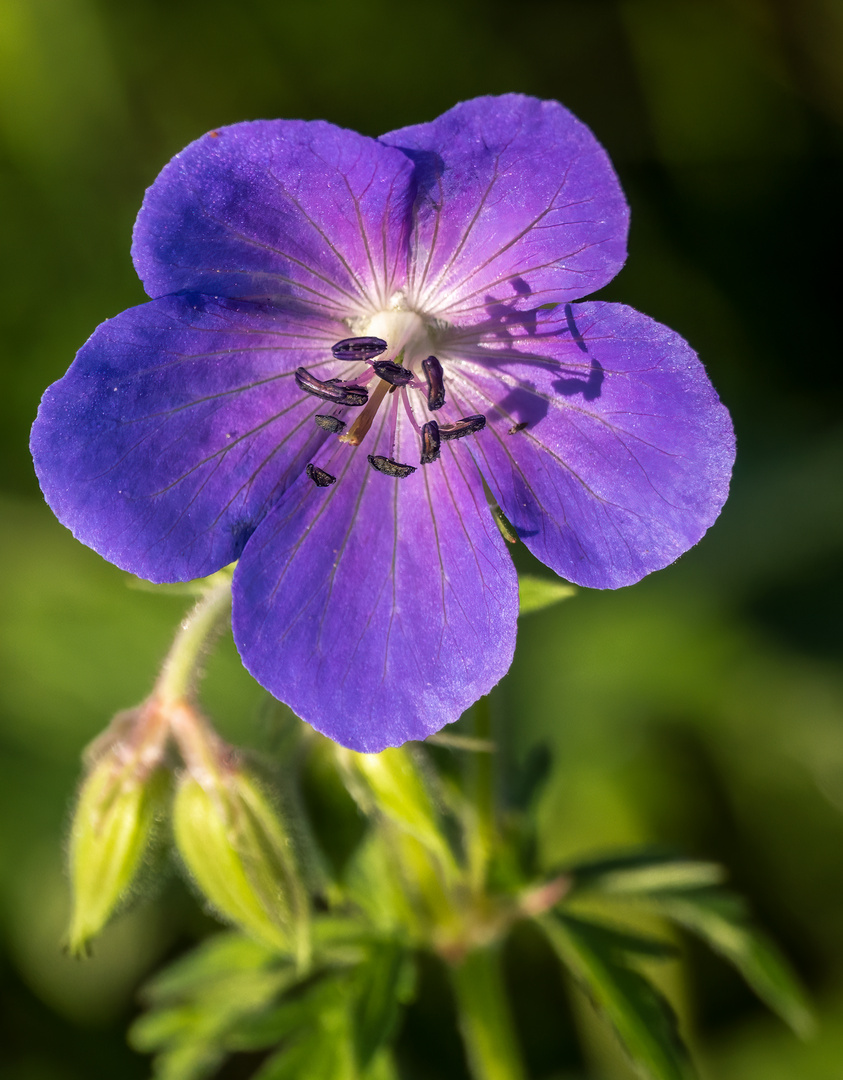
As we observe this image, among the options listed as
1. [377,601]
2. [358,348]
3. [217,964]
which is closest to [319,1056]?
[217,964]

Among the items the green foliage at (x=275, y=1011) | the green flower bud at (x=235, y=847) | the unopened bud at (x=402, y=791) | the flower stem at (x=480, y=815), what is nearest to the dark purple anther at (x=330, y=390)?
the unopened bud at (x=402, y=791)

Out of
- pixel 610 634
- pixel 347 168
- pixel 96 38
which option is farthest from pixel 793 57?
pixel 347 168

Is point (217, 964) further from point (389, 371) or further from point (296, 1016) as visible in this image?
point (389, 371)

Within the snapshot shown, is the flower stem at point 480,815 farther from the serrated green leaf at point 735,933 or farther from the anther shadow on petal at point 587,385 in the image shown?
the anther shadow on petal at point 587,385

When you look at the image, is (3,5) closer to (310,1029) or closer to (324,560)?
(324,560)

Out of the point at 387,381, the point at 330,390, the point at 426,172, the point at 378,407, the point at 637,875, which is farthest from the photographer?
the point at 637,875

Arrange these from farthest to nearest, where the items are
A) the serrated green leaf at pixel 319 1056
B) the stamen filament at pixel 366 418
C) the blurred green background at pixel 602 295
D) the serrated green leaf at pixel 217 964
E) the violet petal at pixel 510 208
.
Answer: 1. the blurred green background at pixel 602 295
2. the serrated green leaf at pixel 217 964
3. the serrated green leaf at pixel 319 1056
4. the stamen filament at pixel 366 418
5. the violet petal at pixel 510 208

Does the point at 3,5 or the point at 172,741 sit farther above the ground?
the point at 3,5
